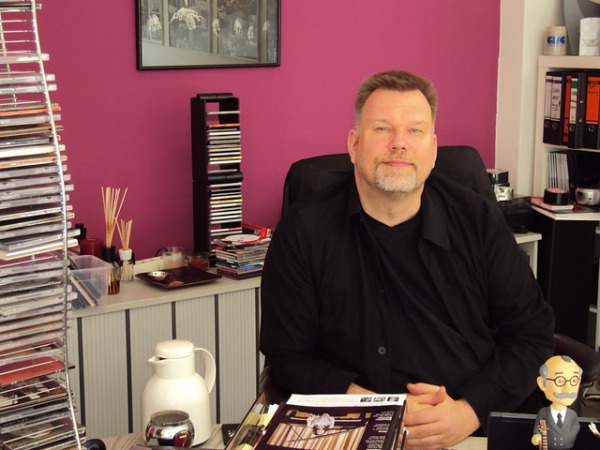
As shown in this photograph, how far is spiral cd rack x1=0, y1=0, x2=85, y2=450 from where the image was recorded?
1.31m

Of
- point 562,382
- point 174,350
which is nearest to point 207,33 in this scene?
point 174,350

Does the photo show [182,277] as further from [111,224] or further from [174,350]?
[174,350]

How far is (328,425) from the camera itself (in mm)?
1441

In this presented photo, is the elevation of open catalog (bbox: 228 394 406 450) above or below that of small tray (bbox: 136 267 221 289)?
above

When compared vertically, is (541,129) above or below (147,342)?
above

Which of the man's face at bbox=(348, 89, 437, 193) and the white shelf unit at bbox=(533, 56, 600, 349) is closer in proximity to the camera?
the man's face at bbox=(348, 89, 437, 193)

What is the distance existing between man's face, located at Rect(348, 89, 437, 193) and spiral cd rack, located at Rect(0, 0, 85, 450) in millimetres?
910

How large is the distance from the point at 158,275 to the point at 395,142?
1.15 meters

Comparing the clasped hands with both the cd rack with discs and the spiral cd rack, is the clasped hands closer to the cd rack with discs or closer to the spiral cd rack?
the spiral cd rack

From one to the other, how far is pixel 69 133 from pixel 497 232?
1584 millimetres

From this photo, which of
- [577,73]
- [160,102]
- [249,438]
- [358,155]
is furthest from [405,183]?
[577,73]

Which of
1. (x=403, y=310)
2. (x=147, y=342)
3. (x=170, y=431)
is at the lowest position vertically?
(x=147, y=342)

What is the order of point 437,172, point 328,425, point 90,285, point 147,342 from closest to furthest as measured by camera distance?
point 328,425 → point 437,172 → point 90,285 → point 147,342

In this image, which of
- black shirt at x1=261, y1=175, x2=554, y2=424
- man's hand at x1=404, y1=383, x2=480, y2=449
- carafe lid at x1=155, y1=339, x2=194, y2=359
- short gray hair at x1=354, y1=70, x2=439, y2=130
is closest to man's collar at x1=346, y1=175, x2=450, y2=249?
black shirt at x1=261, y1=175, x2=554, y2=424
